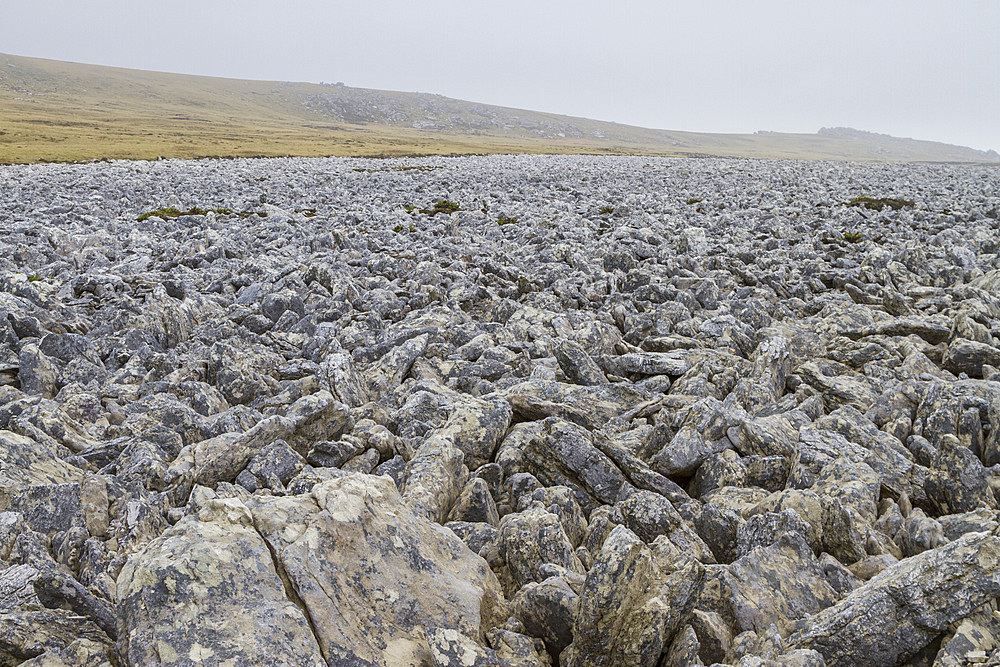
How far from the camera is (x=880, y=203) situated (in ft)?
76.6

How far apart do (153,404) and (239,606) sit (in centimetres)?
400

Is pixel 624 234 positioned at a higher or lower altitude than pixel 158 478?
higher

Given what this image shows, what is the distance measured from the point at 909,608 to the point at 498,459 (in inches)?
129

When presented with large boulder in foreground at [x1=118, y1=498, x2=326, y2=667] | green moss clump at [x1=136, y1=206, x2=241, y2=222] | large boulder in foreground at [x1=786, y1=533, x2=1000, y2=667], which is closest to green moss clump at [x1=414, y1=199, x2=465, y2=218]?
green moss clump at [x1=136, y1=206, x2=241, y2=222]

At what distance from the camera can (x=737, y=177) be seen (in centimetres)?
3681

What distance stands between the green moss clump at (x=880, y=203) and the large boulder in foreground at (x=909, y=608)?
22.0 m

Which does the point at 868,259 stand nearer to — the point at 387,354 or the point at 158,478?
the point at 387,354

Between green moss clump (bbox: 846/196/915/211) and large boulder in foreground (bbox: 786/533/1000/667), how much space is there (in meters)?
22.0

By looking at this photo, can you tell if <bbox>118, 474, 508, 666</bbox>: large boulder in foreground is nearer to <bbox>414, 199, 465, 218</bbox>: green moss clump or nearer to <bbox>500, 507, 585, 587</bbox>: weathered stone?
<bbox>500, 507, 585, 587</bbox>: weathered stone

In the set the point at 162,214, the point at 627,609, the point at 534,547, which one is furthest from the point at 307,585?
the point at 162,214

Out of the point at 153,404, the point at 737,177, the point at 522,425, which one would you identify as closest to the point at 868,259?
the point at 522,425

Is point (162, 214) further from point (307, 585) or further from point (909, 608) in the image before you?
point (909, 608)

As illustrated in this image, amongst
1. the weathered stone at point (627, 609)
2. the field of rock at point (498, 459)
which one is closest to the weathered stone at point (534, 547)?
the field of rock at point (498, 459)

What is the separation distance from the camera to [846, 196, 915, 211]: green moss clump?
882 inches
